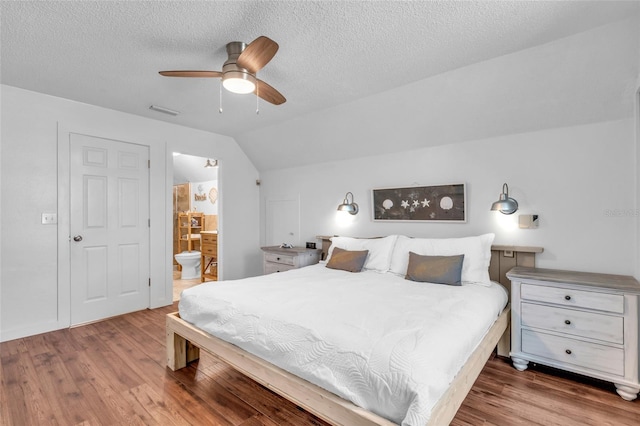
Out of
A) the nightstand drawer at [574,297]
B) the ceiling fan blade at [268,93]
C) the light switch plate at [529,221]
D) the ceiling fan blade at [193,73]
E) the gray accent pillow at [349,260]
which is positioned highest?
the ceiling fan blade at [193,73]

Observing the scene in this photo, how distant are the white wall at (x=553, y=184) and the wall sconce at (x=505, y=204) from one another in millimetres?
67

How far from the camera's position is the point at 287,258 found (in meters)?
4.05

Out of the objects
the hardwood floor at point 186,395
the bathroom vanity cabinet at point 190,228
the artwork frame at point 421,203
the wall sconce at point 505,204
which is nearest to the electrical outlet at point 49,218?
the hardwood floor at point 186,395

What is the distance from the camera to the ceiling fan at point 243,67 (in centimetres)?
181

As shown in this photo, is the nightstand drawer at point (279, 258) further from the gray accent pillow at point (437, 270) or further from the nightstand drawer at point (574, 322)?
the nightstand drawer at point (574, 322)

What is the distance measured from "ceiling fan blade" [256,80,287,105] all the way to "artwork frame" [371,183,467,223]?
1770mm

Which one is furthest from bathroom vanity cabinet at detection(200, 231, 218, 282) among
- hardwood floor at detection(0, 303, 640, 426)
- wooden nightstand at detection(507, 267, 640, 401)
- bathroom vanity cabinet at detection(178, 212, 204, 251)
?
wooden nightstand at detection(507, 267, 640, 401)

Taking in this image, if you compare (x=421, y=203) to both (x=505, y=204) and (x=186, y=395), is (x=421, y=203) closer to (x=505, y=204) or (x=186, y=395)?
(x=505, y=204)

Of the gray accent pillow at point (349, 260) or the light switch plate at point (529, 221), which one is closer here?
the light switch plate at point (529, 221)

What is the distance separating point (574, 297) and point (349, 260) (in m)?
1.83

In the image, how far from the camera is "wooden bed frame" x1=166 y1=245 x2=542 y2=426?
1.35 metres

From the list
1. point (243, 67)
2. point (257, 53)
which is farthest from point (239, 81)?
point (257, 53)

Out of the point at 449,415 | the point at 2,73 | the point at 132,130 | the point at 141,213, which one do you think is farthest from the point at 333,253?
the point at 2,73

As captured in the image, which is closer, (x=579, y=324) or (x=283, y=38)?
(x=283, y=38)
